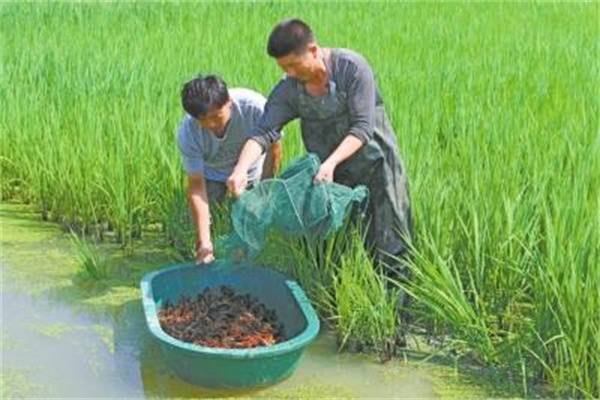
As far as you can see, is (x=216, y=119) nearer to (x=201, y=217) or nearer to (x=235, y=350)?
(x=201, y=217)

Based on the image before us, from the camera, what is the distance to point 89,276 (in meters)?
3.55

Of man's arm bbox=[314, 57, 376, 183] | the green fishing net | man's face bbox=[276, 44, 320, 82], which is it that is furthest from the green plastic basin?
man's face bbox=[276, 44, 320, 82]

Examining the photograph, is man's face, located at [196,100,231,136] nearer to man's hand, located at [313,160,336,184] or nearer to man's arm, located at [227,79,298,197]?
man's arm, located at [227,79,298,197]

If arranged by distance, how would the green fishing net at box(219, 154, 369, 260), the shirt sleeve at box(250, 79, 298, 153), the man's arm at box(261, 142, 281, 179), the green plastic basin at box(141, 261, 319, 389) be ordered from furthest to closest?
1. the man's arm at box(261, 142, 281, 179)
2. the shirt sleeve at box(250, 79, 298, 153)
3. the green fishing net at box(219, 154, 369, 260)
4. the green plastic basin at box(141, 261, 319, 389)

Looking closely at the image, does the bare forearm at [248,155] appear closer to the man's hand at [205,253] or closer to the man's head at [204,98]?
the man's head at [204,98]

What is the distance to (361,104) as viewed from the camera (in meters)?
2.86

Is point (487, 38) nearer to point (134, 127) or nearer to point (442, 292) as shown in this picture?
point (134, 127)

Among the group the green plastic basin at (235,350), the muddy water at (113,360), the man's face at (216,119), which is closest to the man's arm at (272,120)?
the man's face at (216,119)

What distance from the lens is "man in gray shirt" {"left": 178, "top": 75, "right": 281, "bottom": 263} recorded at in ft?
9.76

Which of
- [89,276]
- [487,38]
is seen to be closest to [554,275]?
[89,276]

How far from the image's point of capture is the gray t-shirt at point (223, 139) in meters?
3.22

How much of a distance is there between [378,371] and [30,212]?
2.23 metres

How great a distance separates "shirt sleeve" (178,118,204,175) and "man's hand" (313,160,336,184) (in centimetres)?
54

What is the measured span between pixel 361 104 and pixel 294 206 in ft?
1.25
